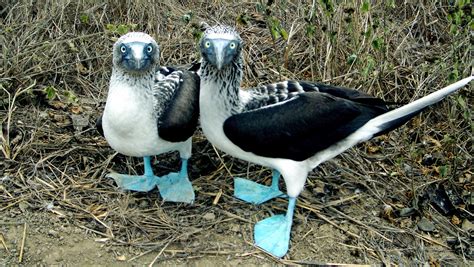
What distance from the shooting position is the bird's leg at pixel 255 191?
4039 millimetres

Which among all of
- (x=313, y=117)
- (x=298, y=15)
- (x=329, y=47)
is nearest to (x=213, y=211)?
(x=313, y=117)

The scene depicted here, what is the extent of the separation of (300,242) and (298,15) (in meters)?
2.29

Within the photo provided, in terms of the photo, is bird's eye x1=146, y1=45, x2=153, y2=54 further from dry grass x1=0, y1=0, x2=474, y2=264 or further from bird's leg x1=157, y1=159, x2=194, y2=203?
dry grass x1=0, y1=0, x2=474, y2=264

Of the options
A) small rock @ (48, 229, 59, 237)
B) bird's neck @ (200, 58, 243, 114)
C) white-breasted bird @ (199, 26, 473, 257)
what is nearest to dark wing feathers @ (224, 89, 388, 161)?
white-breasted bird @ (199, 26, 473, 257)

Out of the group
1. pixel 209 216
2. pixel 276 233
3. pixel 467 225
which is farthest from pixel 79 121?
→ pixel 467 225

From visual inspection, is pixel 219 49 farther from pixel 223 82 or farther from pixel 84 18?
pixel 84 18

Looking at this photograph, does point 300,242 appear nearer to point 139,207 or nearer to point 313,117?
point 313,117

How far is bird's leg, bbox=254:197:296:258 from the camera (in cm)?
367

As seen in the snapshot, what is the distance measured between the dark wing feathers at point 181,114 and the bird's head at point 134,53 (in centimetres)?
31

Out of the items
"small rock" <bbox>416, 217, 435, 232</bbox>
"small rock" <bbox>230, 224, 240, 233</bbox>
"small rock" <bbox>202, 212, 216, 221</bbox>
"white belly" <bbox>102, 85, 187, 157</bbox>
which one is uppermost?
"white belly" <bbox>102, 85, 187, 157</bbox>

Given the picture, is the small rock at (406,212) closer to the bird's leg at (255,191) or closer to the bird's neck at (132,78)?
the bird's leg at (255,191)

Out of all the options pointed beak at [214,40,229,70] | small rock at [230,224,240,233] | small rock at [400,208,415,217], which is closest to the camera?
pointed beak at [214,40,229,70]

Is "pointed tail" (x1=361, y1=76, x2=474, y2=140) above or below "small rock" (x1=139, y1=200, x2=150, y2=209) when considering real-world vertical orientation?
above

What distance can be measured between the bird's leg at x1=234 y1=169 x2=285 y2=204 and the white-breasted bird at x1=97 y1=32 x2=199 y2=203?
32 cm
